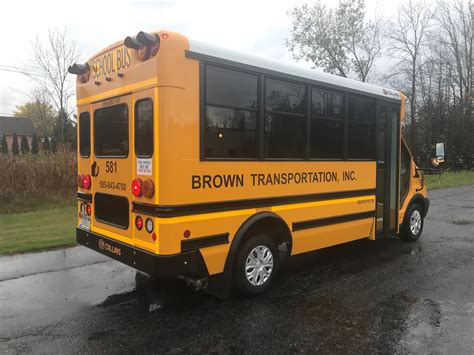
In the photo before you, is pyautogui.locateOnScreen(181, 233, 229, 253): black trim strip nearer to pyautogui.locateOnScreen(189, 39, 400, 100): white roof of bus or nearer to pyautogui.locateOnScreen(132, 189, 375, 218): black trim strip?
pyautogui.locateOnScreen(132, 189, 375, 218): black trim strip

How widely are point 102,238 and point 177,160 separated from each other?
1.65 m

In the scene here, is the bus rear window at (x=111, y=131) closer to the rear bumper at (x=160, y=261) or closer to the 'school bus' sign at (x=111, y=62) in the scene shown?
the 'school bus' sign at (x=111, y=62)

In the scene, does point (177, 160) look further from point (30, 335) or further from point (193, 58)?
point (30, 335)

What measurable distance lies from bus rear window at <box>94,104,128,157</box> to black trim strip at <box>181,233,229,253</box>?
1239 mm

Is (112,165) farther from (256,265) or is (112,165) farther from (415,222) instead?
(415,222)

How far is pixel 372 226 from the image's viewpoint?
256 inches

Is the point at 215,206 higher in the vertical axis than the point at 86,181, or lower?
lower

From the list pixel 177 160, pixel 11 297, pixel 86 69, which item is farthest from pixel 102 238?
pixel 86 69

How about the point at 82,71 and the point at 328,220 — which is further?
the point at 328,220

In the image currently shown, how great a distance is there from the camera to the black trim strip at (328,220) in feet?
17.2

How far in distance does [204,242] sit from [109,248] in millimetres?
1255

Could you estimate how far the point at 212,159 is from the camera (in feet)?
13.8

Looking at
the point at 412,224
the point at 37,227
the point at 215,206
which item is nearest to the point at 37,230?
the point at 37,227

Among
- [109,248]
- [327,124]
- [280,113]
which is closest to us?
[109,248]
